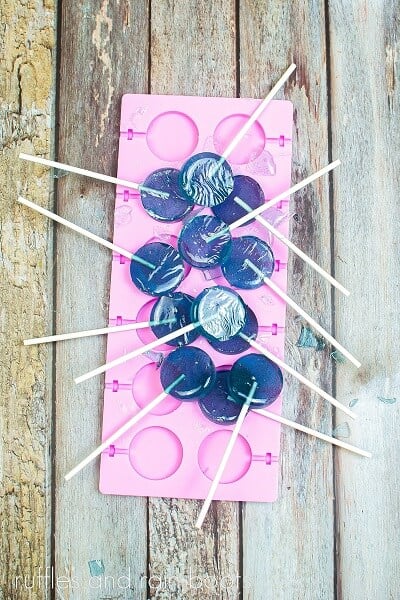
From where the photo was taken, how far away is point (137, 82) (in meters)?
1.09

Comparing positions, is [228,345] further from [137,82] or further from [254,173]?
[137,82]

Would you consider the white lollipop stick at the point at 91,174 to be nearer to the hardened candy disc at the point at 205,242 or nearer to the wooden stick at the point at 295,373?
the hardened candy disc at the point at 205,242

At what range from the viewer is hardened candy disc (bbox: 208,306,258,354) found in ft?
3.42

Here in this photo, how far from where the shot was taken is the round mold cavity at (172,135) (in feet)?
3.56

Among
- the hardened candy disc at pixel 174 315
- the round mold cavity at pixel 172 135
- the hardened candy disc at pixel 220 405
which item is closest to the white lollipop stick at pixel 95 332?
the hardened candy disc at pixel 174 315

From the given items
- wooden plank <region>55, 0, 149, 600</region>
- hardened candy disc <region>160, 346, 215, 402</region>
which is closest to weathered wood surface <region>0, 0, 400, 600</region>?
wooden plank <region>55, 0, 149, 600</region>

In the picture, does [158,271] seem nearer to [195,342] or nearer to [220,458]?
[195,342]

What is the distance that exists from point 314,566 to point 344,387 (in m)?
0.26

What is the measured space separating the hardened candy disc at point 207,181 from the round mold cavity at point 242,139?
4cm

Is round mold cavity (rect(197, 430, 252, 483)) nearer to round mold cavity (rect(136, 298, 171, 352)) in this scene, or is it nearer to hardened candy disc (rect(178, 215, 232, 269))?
round mold cavity (rect(136, 298, 171, 352))

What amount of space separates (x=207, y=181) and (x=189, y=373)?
264 mm

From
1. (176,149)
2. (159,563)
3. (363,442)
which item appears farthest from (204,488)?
(176,149)

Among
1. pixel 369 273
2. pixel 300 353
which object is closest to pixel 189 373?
pixel 300 353

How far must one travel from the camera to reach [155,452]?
107 centimetres
